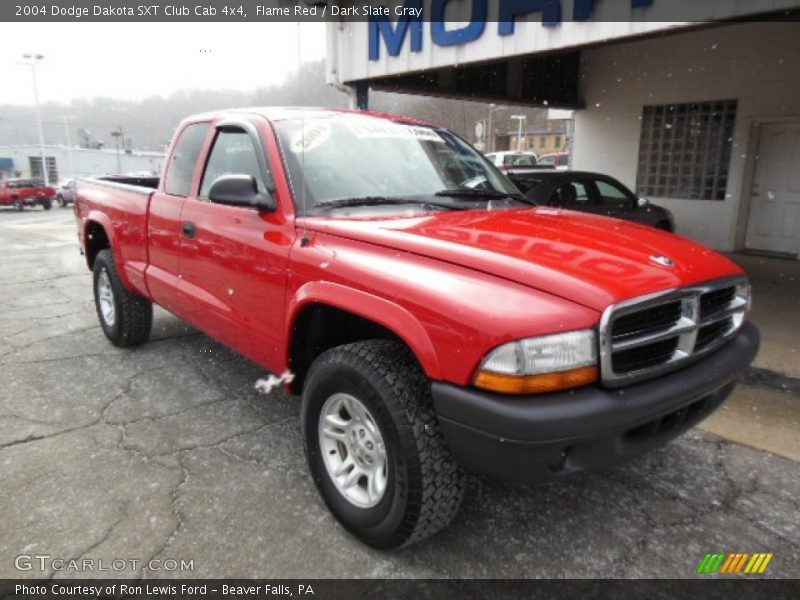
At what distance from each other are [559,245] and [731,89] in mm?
9394

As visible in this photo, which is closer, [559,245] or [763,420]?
[559,245]

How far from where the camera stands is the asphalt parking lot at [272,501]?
2.36 m

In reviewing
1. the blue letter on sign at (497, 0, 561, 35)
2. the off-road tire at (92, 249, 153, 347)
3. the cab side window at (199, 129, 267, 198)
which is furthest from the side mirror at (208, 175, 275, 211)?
the blue letter on sign at (497, 0, 561, 35)

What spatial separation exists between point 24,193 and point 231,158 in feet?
102

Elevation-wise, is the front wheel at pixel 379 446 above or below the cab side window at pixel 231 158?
below

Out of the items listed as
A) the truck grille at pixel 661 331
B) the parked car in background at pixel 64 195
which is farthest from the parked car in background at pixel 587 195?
the parked car in background at pixel 64 195

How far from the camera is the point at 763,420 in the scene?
12.0ft

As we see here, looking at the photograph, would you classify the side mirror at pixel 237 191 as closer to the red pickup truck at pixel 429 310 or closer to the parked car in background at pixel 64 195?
the red pickup truck at pixel 429 310

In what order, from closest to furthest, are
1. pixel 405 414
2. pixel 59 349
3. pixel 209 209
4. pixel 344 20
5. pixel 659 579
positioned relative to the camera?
pixel 405 414
pixel 659 579
pixel 209 209
pixel 59 349
pixel 344 20

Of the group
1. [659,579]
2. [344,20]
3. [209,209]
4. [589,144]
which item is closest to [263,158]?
[209,209]

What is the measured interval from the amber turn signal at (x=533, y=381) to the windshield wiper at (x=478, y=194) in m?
1.45

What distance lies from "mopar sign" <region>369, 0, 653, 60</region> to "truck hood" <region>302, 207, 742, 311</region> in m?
3.62

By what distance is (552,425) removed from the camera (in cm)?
181

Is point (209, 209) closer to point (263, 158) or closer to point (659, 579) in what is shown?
point (263, 158)
